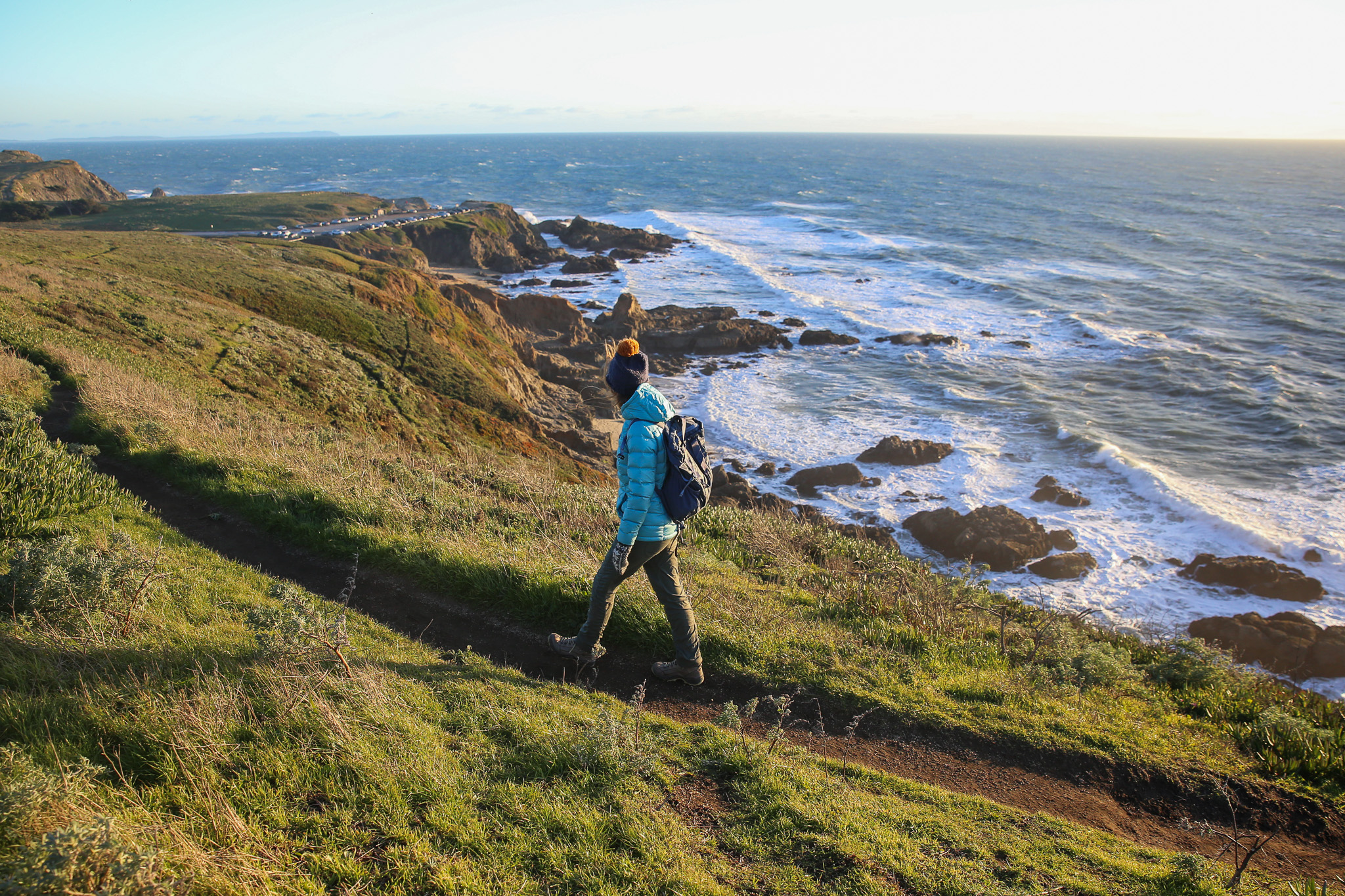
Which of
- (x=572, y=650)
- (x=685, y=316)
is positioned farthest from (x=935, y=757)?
(x=685, y=316)

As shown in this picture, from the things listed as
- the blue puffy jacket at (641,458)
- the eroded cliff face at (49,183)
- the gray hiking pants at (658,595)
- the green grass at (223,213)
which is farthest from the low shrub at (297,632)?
the eroded cliff face at (49,183)

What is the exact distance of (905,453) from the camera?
22.3 meters

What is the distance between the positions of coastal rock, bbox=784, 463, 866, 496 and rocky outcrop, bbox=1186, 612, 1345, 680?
9.08 m

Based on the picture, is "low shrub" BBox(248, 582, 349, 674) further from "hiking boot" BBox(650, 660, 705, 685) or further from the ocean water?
the ocean water

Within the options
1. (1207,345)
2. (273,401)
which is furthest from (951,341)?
(273,401)

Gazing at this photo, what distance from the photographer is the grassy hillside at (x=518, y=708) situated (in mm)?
3248

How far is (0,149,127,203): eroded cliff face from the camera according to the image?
2037 inches

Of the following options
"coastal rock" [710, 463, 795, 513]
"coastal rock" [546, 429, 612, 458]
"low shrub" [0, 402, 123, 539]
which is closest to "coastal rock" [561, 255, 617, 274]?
"coastal rock" [546, 429, 612, 458]

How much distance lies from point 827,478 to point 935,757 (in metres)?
16.5

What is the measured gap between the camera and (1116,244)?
59.6m

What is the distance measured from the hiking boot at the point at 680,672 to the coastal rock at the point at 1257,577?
16.1 m

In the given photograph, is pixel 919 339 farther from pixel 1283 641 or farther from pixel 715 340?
pixel 1283 641

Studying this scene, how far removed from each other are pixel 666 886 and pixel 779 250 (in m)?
61.9

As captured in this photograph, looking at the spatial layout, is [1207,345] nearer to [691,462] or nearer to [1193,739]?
Answer: [1193,739]
